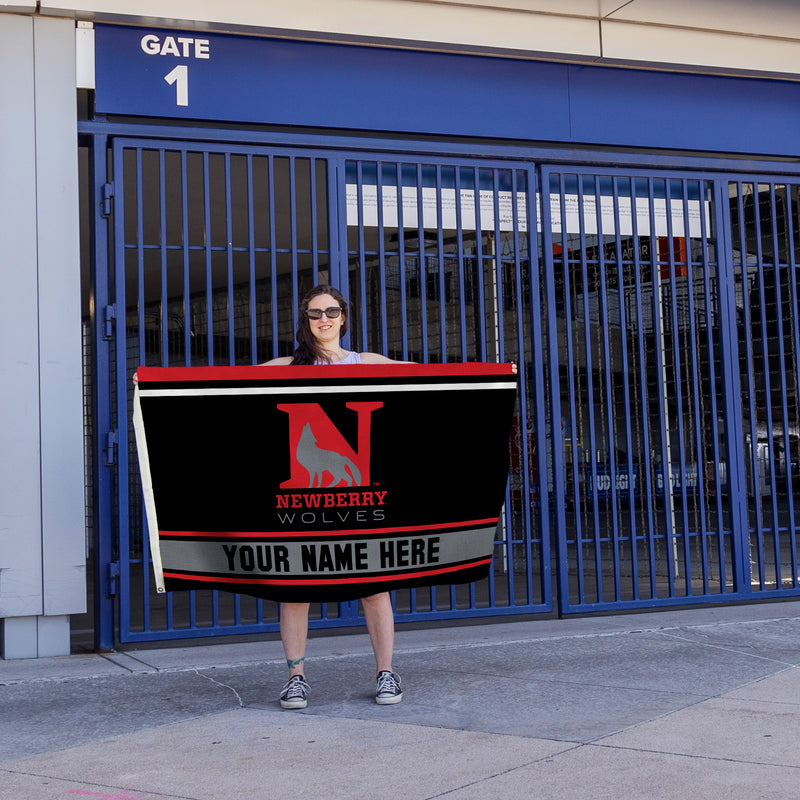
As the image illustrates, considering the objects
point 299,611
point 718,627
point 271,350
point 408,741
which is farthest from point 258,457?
point 718,627

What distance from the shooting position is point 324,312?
15.2ft

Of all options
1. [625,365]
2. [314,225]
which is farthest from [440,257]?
[625,365]

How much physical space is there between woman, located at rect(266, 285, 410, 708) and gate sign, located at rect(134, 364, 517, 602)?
0.45ft

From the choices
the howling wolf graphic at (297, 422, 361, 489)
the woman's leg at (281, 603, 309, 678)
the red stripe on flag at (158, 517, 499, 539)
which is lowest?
the woman's leg at (281, 603, 309, 678)

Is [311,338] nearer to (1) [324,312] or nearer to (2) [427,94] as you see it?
(1) [324,312]

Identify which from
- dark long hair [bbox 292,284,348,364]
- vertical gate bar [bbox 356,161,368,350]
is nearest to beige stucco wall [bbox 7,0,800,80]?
vertical gate bar [bbox 356,161,368,350]

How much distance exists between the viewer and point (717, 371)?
7.29m

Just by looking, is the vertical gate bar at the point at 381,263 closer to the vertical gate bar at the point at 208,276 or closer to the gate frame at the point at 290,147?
the gate frame at the point at 290,147

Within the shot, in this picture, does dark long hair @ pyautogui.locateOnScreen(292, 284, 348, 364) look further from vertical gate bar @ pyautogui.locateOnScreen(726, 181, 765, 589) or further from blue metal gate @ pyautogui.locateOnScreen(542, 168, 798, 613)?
vertical gate bar @ pyautogui.locateOnScreen(726, 181, 765, 589)

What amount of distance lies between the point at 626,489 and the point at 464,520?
8.78 feet

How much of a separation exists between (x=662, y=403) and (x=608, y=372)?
0.48 metres

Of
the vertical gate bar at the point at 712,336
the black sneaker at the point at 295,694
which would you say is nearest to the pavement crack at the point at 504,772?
the black sneaker at the point at 295,694

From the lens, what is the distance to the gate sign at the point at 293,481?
4465 mm

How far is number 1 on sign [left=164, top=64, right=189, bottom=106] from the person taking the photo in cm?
616
